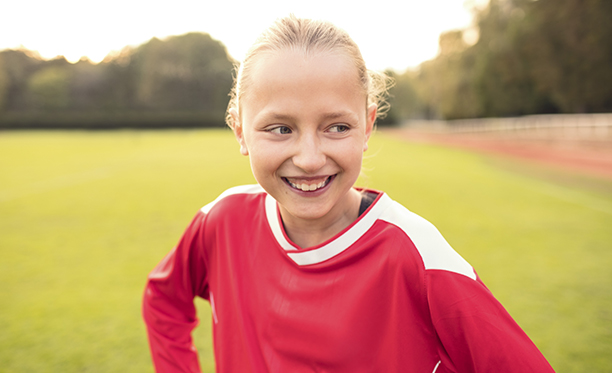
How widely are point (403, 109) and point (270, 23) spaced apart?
7656 cm

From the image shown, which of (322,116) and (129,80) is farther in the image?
(129,80)

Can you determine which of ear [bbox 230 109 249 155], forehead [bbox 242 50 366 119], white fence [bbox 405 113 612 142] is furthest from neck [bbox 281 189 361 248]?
white fence [bbox 405 113 612 142]

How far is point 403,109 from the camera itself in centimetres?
7519

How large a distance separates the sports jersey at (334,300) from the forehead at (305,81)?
1.09 ft

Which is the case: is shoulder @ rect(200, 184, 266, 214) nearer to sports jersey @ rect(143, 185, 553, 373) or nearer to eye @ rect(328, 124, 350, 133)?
sports jersey @ rect(143, 185, 553, 373)

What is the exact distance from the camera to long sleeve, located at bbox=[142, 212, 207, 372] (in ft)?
5.46

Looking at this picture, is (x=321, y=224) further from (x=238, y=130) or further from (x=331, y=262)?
(x=238, y=130)

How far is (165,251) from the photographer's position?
522 centimetres

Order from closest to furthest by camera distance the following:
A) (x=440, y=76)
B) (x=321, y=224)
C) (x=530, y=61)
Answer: (x=321, y=224)
(x=530, y=61)
(x=440, y=76)

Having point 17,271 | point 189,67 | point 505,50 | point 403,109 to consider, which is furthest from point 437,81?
point 17,271

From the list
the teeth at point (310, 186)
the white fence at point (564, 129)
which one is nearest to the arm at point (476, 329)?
the teeth at point (310, 186)


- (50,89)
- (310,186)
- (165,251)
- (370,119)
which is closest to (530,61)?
(165,251)

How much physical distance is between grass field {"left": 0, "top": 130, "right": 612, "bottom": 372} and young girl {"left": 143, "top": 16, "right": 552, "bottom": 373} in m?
0.55

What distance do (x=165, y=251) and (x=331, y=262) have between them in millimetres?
4284
